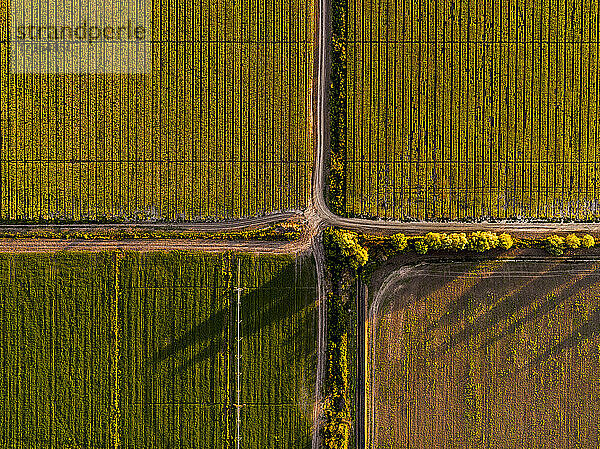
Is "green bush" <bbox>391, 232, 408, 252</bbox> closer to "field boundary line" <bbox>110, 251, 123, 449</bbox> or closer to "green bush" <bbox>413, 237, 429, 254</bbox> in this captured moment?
"green bush" <bbox>413, 237, 429, 254</bbox>

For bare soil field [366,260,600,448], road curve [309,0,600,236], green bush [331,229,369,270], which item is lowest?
bare soil field [366,260,600,448]

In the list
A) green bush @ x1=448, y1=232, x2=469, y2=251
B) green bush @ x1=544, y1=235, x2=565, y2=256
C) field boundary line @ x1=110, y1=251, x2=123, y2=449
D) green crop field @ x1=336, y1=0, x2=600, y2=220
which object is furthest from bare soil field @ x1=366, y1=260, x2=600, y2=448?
field boundary line @ x1=110, y1=251, x2=123, y2=449

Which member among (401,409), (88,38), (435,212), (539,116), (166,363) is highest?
(88,38)

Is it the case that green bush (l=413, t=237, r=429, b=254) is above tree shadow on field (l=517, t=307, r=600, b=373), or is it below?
above

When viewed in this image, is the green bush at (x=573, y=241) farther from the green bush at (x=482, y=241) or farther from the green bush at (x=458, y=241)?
the green bush at (x=458, y=241)

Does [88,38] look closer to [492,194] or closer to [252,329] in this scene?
[252,329]

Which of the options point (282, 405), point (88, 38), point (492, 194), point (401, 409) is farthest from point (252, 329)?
point (88, 38)

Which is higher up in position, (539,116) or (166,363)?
(539,116)
